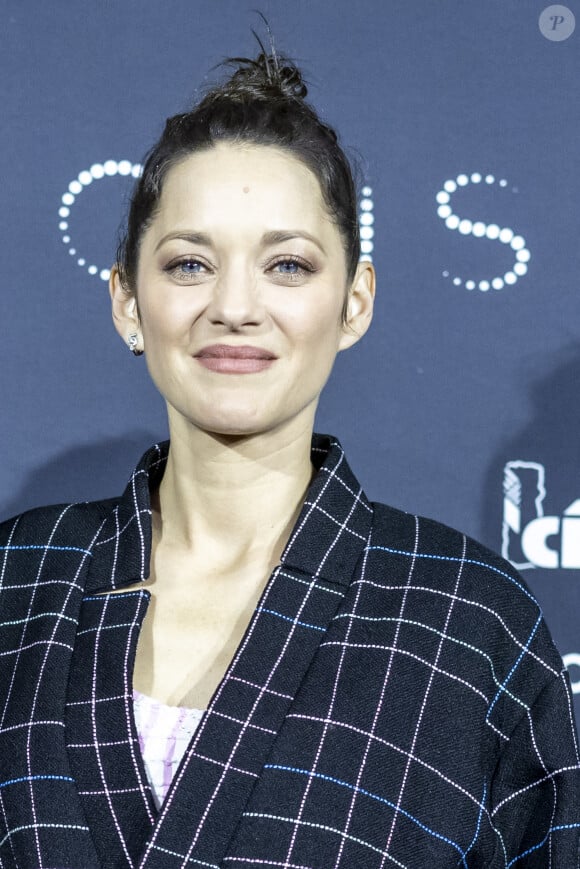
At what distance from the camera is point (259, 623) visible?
114cm

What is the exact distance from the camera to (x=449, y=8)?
1.59m

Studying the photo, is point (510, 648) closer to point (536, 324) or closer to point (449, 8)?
point (536, 324)

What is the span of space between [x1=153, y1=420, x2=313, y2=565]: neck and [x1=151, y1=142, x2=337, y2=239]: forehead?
196mm

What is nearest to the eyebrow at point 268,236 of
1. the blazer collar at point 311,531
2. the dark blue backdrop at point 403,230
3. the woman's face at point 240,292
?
the woman's face at point 240,292

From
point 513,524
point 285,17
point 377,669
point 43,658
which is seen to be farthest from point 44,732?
point 285,17

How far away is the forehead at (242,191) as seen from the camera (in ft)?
3.76

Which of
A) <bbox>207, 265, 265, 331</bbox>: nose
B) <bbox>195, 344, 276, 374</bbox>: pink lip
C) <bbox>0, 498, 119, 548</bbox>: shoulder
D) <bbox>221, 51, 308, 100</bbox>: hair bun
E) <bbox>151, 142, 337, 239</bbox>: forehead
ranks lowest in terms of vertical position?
<bbox>0, 498, 119, 548</bbox>: shoulder

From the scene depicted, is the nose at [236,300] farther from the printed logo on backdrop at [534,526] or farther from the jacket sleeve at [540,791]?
Answer: the printed logo on backdrop at [534,526]

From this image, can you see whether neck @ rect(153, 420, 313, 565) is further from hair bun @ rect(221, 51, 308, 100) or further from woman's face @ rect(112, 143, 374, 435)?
hair bun @ rect(221, 51, 308, 100)

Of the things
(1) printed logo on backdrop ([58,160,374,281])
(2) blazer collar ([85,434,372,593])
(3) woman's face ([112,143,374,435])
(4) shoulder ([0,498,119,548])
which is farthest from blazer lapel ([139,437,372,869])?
(1) printed logo on backdrop ([58,160,374,281])

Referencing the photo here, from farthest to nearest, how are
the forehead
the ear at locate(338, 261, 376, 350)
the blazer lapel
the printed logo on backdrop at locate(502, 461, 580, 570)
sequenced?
the printed logo on backdrop at locate(502, 461, 580, 570) < the ear at locate(338, 261, 376, 350) < the forehead < the blazer lapel

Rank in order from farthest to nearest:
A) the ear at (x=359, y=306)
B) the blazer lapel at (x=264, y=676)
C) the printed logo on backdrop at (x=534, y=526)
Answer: the printed logo on backdrop at (x=534, y=526)
the ear at (x=359, y=306)
the blazer lapel at (x=264, y=676)

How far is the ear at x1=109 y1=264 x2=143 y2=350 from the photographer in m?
1.25

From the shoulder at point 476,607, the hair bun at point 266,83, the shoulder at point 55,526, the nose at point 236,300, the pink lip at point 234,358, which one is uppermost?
the hair bun at point 266,83
